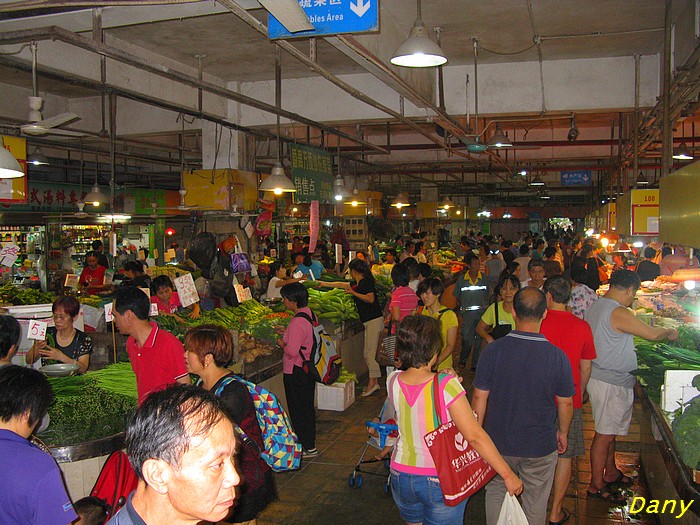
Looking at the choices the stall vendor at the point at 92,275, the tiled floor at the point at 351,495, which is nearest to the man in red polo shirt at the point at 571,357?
the tiled floor at the point at 351,495

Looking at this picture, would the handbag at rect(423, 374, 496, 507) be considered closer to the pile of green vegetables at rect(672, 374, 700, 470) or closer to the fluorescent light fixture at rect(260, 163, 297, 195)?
the pile of green vegetables at rect(672, 374, 700, 470)

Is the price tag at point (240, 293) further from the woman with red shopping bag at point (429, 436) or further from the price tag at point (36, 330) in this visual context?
the woman with red shopping bag at point (429, 436)

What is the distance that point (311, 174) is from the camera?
38.4ft

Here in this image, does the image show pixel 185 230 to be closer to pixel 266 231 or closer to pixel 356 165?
pixel 356 165

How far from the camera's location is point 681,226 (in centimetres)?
574

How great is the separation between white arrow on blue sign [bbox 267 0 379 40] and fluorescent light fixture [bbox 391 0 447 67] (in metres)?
0.62

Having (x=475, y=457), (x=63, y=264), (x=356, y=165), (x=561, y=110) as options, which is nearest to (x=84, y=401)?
(x=475, y=457)

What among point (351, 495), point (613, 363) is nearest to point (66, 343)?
point (351, 495)

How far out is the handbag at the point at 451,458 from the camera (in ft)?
11.7

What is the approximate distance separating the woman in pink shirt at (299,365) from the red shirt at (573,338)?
2.64 metres

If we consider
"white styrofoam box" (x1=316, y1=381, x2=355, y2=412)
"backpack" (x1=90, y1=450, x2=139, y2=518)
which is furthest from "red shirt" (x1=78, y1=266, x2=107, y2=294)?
"backpack" (x1=90, y1=450, x2=139, y2=518)

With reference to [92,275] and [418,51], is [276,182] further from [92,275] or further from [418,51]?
[92,275]

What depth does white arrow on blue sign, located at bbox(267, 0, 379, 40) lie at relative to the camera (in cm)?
481

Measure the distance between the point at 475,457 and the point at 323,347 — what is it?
148 inches
